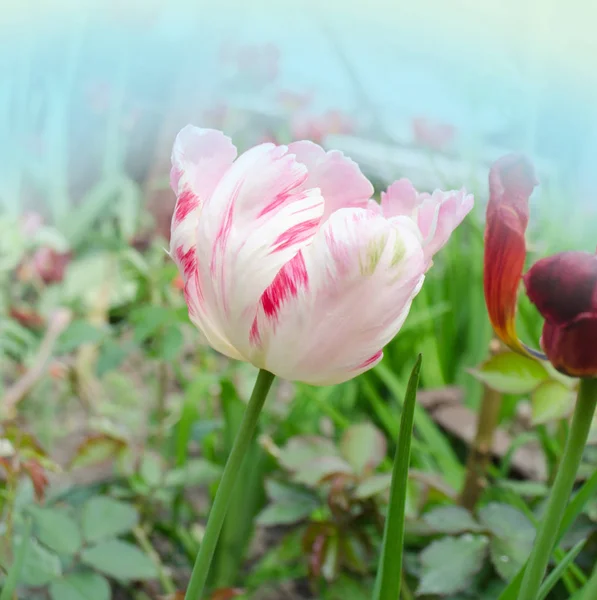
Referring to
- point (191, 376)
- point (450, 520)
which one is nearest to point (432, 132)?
point (191, 376)

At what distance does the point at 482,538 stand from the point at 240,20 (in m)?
1.64

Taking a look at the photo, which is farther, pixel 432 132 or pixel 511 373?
pixel 432 132

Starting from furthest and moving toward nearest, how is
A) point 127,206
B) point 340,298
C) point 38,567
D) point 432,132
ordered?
1. point 127,206
2. point 432,132
3. point 38,567
4. point 340,298

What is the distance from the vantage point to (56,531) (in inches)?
17.6

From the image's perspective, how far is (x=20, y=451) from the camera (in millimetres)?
449

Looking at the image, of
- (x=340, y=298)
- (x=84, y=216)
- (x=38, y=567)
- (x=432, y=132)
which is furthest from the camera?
(x=84, y=216)

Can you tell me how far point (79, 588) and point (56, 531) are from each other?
0.13 ft

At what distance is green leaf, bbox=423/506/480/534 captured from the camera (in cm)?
45

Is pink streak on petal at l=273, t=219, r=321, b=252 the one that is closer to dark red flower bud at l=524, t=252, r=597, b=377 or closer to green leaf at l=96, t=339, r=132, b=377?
dark red flower bud at l=524, t=252, r=597, b=377

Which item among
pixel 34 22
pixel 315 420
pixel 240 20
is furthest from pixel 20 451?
pixel 240 20

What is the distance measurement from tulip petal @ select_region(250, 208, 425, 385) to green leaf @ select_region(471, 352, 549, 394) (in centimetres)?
25

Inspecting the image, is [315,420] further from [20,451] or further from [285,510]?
[20,451]

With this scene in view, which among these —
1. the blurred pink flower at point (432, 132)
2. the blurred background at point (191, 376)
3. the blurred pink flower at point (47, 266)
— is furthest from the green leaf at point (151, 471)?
the blurred pink flower at point (432, 132)

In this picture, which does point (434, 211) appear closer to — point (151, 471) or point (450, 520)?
point (450, 520)
